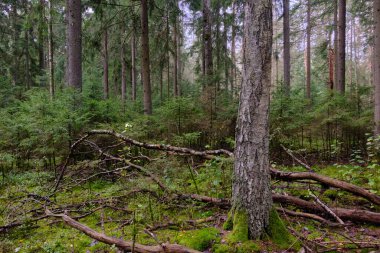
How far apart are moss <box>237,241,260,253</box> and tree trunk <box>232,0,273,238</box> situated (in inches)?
4.5

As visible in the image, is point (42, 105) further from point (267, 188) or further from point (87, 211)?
point (267, 188)

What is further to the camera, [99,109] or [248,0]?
[99,109]

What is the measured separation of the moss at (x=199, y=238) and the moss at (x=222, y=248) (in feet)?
0.42

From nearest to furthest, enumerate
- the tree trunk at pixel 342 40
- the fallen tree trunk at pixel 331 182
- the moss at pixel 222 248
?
the moss at pixel 222 248 → the fallen tree trunk at pixel 331 182 → the tree trunk at pixel 342 40

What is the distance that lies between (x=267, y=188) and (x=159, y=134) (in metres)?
5.68

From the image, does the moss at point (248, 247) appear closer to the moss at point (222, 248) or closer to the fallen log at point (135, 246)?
the moss at point (222, 248)

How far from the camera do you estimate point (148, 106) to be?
10.1 meters

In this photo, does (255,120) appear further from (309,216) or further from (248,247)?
(309,216)

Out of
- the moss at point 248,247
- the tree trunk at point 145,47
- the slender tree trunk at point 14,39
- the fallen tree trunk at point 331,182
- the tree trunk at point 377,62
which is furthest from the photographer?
the slender tree trunk at point 14,39

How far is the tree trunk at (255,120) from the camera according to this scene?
2920 mm

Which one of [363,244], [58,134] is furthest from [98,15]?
[363,244]

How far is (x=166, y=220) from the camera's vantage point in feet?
13.5

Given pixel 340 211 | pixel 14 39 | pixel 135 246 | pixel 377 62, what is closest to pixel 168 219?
pixel 135 246

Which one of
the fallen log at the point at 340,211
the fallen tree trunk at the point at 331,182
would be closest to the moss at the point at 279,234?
the fallen log at the point at 340,211
